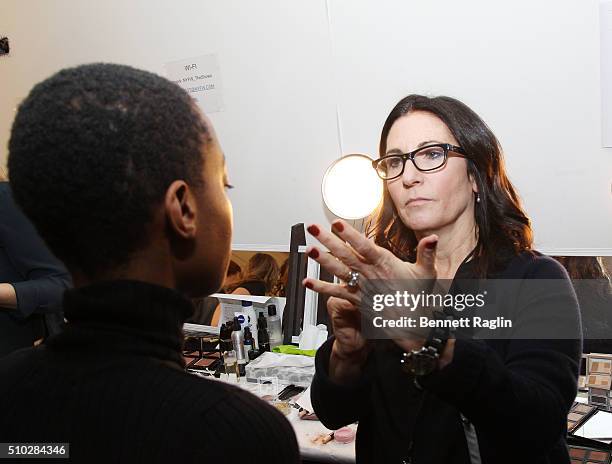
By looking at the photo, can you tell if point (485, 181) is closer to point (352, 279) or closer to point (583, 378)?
point (352, 279)

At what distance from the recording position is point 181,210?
675 mm

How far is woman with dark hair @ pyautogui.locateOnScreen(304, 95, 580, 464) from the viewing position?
0.88 m

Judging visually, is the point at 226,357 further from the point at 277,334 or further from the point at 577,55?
the point at 577,55

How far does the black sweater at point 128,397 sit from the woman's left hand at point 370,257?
0.28 meters

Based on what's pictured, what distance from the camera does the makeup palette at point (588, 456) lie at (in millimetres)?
1613

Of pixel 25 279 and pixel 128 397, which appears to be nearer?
pixel 128 397

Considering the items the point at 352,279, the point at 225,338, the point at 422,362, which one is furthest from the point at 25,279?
the point at 422,362

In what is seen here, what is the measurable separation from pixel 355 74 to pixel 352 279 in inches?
69.5

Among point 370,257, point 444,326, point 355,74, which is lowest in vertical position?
point 444,326

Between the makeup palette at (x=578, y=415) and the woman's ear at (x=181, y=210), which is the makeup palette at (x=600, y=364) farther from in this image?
the woman's ear at (x=181, y=210)

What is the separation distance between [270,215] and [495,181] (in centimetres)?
160

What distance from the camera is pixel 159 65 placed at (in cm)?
299

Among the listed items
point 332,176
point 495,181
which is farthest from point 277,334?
point 495,181

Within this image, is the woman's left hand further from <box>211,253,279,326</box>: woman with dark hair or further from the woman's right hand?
<box>211,253,279,326</box>: woman with dark hair
